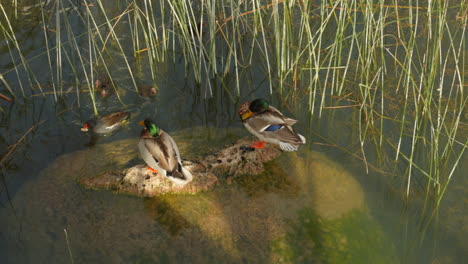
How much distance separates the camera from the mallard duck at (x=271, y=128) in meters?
4.68

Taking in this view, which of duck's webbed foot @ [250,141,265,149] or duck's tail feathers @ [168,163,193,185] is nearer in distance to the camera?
duck's tail feathers @ [168,163,193,185]

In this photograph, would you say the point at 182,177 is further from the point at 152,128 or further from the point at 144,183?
the point at 152,128

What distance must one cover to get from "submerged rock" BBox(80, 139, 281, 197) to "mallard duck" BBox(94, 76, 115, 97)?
1.82m

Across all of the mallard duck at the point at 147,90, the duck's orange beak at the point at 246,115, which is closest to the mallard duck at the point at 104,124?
the mallard duck at the point at 147,90

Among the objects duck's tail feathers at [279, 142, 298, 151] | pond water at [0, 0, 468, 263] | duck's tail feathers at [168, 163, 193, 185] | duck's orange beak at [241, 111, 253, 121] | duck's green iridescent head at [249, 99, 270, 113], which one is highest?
duck's green iridescent head at [249, 99, 270, 113]

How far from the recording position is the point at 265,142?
4.91 metres

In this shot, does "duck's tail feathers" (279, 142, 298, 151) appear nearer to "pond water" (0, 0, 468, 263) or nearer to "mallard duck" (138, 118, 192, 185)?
"pond water" (0, 0, 468, 263)

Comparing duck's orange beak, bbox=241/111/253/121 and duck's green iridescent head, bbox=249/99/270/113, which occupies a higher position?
duck's green iridescent head, bbox=249/99/270/113

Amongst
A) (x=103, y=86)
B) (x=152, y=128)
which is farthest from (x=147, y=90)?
(x=152, y=128)

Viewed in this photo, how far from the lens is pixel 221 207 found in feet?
13.6

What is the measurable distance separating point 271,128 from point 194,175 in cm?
103

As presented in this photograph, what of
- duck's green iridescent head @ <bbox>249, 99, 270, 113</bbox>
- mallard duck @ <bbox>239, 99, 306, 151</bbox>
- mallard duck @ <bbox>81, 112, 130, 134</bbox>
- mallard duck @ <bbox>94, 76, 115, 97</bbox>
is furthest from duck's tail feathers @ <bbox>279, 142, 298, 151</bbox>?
mallard duck @ <bbox>94, 76, 115, 97</bbox>

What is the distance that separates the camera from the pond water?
381 cm

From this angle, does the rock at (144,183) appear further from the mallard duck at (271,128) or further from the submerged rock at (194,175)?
the mallard duck at (271,128)
